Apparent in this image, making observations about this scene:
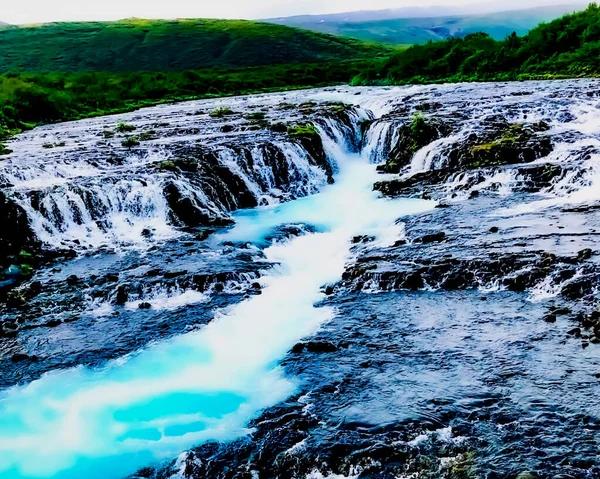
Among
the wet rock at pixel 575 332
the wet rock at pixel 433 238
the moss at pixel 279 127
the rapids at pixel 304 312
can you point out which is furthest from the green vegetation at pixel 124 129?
the wet rock at pixel 575 332

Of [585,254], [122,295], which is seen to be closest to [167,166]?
[122,295]

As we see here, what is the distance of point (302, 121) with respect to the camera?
36406 mm

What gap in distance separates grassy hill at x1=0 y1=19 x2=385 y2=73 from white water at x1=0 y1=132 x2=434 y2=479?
125 metres

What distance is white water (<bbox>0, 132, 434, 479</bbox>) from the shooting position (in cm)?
1114

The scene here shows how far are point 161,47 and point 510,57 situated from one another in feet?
369

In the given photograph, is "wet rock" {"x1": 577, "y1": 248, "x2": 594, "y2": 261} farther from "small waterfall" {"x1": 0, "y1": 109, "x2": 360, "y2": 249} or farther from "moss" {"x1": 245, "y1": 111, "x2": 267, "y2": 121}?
"moss" {"x1": 245, "y1": 111, "x2": 267, "y2": 121}

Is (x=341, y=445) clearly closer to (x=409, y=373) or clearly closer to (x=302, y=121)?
(x=409, y=373)

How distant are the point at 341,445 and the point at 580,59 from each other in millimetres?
52353

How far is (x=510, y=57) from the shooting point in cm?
5972

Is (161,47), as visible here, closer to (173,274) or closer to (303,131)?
(303,131)

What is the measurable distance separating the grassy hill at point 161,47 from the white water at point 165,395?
125m

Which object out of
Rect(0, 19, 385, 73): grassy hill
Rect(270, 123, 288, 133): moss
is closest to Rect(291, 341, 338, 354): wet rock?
Rect(270, 123, 288, 133): moss

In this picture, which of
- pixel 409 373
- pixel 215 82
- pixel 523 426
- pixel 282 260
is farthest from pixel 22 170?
pixel 215 82

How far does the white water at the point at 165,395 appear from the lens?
439 inches
